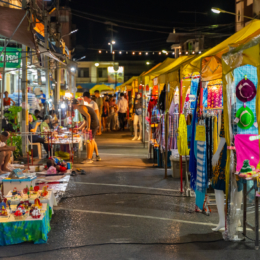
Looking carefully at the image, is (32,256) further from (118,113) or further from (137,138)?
(118,113)

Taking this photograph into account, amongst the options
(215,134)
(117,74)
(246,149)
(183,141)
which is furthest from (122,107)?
(117,74)

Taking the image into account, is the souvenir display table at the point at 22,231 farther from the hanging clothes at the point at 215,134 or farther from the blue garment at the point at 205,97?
the blue garment at the point at 205,97

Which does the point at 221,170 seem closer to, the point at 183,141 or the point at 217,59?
the point at 217,59

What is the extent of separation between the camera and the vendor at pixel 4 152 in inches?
353

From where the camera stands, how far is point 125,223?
5.60 metres

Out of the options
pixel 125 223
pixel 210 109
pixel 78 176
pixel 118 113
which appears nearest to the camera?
pixel 125 223

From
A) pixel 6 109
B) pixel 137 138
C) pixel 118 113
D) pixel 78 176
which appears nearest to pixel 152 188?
pixel 78 176

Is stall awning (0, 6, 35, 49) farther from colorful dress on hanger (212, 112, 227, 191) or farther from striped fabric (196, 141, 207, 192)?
colorful dress on hanger (212, 112, 227, 191)

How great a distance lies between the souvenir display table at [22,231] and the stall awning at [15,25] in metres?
3.70

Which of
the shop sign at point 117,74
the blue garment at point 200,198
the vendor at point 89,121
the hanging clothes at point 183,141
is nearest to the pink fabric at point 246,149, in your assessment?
the blue garment at point 200,198

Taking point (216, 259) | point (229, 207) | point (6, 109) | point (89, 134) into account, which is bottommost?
point (216, 259)

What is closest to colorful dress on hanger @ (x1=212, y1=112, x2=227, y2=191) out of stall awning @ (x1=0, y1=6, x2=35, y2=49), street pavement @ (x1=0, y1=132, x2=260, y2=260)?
street pavement @ (x1=0, y1=132, x2=260, y2=260)

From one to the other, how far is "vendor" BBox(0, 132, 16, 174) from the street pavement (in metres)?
1.82

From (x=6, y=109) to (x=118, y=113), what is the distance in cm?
1183
